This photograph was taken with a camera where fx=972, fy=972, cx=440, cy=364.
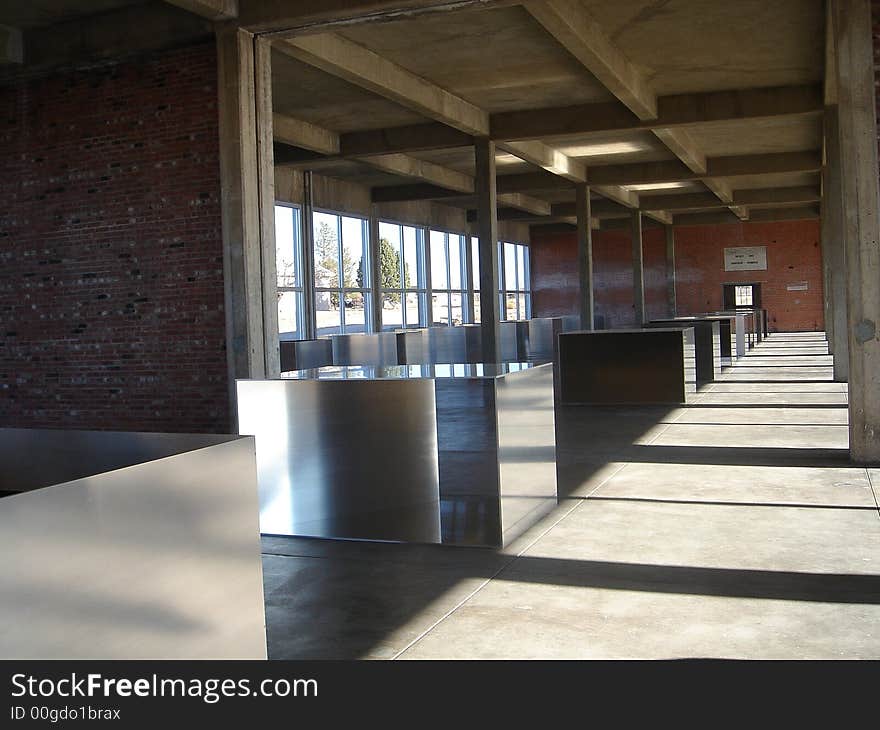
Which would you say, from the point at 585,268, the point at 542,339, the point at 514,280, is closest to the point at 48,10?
the point at 585,268

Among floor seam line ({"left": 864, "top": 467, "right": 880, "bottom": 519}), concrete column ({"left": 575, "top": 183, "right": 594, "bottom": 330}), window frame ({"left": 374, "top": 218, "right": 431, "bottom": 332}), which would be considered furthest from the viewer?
window frame ({"left": 374, "top": 218, "right": 431, "bottom": 332})

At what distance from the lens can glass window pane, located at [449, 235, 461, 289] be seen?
93.8 feet

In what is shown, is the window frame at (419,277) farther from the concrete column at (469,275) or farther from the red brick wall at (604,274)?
the red brick wall at (604,274)

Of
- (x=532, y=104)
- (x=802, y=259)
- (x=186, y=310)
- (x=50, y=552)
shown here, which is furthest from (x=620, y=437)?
(x=802, y=259)

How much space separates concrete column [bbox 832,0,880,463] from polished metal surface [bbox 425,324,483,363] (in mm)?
12122

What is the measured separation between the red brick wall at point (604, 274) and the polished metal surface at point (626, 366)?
21.9 metres

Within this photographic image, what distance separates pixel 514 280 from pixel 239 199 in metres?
26.5

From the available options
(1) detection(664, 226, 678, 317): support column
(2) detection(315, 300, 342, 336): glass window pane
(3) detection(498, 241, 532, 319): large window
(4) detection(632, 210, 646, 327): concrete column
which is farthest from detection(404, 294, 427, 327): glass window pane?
(1) detection(664, 226, 678, 317): support column

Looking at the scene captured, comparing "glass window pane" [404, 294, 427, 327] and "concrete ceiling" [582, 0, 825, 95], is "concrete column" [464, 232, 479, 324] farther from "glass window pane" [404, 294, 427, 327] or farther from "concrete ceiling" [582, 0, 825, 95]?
"concrete ceiling" [582, 0, 825, 95]

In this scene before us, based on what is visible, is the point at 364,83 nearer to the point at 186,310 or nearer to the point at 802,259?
the point at 186,310

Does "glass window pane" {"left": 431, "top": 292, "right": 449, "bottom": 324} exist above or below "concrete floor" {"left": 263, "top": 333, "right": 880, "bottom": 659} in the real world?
above
